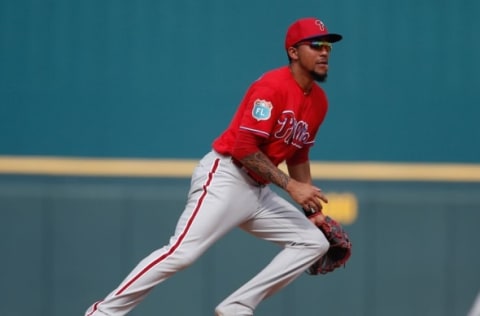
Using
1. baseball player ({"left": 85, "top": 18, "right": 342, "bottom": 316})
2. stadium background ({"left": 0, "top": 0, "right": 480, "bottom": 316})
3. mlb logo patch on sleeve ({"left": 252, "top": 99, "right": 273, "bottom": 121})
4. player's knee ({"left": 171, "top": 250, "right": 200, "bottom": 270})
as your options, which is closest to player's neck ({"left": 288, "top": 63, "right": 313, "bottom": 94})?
baseball player ({"left": 85, "top": 18, "right": 342, "bottom": 316})

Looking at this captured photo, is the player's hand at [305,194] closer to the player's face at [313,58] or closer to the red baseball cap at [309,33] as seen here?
the player's face at [313,58]

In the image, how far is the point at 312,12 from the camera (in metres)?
7.61

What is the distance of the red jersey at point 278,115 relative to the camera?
554 centimetres

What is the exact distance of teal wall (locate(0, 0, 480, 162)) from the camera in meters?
7.41

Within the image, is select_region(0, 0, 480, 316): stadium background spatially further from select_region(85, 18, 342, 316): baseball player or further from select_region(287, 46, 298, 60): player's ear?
select_region(287, 46, 298, 60): player's ear

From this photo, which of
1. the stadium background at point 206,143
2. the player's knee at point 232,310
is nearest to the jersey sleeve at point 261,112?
the player's knee at point 232,310

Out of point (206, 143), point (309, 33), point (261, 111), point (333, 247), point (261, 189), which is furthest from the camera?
point (206, 143)

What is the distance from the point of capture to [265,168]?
5559 millimetres

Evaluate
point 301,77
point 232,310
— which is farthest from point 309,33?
point 232,310

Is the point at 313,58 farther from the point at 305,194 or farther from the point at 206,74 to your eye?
the point at 206,74

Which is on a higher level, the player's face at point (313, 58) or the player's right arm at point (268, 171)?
the player's face at point (313, 58)

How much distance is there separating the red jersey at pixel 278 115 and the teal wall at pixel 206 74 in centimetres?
167

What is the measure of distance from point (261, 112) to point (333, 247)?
1096 mm

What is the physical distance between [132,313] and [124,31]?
6.53 ft
